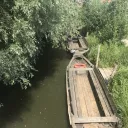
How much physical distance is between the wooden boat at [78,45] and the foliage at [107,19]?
0.93m

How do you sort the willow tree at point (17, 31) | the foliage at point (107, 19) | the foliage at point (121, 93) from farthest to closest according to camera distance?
1. the foliage at point (107, 19)
2. the foliage at point (121, 93)
3. the willow tree at point (17, 31)

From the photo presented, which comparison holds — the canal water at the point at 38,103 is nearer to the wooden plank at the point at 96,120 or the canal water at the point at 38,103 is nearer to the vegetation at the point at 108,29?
the wooden plank at the point at 96,120

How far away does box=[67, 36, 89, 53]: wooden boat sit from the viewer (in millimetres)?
15875

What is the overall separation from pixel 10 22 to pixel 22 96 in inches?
180

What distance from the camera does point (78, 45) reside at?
57.5ft

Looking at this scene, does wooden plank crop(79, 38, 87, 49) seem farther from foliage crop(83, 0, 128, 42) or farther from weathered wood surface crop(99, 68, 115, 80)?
weathered wood surface crop(99, 68, 115, 80)

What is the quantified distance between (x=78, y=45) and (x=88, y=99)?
778 cm

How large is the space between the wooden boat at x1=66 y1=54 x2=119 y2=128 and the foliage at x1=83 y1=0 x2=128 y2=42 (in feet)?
8.50

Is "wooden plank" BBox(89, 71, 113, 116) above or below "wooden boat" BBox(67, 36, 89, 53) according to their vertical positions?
above

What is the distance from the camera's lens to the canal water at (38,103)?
9.47 meters

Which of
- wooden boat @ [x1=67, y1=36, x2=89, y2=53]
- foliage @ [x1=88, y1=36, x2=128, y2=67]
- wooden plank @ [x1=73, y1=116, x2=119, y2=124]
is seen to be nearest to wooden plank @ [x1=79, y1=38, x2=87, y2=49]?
wooden boat @ [x1=67, y1=36, x2=89, y2=53]

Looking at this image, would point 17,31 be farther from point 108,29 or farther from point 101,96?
point 108,29

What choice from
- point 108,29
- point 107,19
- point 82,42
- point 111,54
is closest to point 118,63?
point 111,54

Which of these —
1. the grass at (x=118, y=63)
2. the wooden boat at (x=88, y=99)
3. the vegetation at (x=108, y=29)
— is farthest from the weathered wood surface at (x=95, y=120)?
→ the vegetation at (x=108, y=29)
